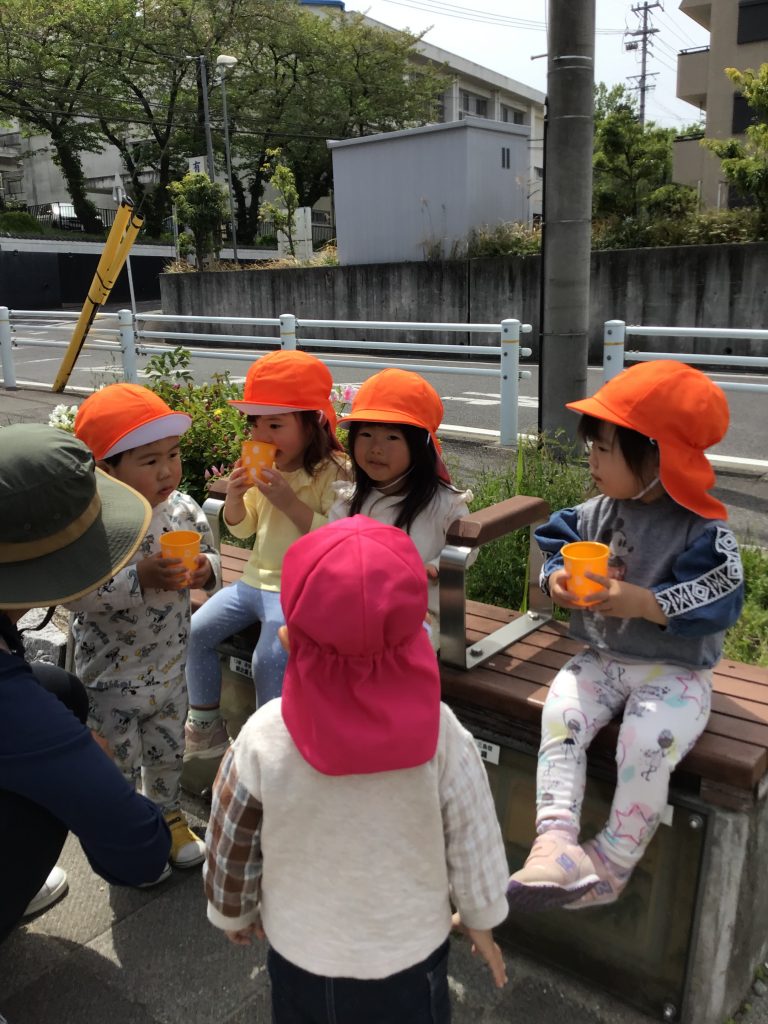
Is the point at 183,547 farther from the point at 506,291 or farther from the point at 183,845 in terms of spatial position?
the point at 506,291

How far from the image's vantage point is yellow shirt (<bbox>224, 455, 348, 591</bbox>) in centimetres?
273

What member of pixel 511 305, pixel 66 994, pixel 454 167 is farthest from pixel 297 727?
pixel 454 167

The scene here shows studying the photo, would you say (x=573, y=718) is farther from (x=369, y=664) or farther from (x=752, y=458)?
(x=752, y=458)

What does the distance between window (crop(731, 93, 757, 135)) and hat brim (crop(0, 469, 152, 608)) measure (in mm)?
28862

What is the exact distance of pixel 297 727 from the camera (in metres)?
1.31

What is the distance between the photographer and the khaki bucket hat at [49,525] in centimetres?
164

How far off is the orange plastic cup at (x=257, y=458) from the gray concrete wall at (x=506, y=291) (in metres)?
12.0

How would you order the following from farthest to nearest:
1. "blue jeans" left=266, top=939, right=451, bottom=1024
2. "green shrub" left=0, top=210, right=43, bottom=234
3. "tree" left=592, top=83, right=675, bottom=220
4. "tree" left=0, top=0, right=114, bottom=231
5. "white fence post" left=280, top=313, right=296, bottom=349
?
"green shrub" left=0, top=210, right=43, bottom=234 → "tree" left=0, top=0, right=114, bottom=231 → "tree" left=592, top=83, right=675, bottom=220 → "white fence post" left=280, top=313, right=296, bottom=349 → "blue jeans" left=266, top=939, right=451, bottom=1024

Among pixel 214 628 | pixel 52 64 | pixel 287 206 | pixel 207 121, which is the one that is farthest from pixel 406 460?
pixel 52 64

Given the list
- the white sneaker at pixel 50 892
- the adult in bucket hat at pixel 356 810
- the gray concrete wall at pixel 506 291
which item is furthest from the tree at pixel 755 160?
the adult in bucket hat at pixel 356 810

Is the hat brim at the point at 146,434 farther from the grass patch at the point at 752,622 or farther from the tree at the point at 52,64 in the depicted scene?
the tree at the point at 52,64

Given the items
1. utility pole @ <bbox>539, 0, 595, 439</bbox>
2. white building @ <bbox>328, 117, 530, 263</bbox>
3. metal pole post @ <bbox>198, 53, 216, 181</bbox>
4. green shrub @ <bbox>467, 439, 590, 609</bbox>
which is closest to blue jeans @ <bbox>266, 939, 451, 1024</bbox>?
green shrub @ <bbox>467, 439, 590, 609</bbox>

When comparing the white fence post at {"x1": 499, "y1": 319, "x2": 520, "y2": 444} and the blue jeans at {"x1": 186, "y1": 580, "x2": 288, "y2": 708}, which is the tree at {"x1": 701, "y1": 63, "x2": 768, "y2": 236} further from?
the blue jeans at {"x1": 186, "y1": 580, "x2": 288, "y2": 708}

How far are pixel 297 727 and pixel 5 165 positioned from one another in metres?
52.4
